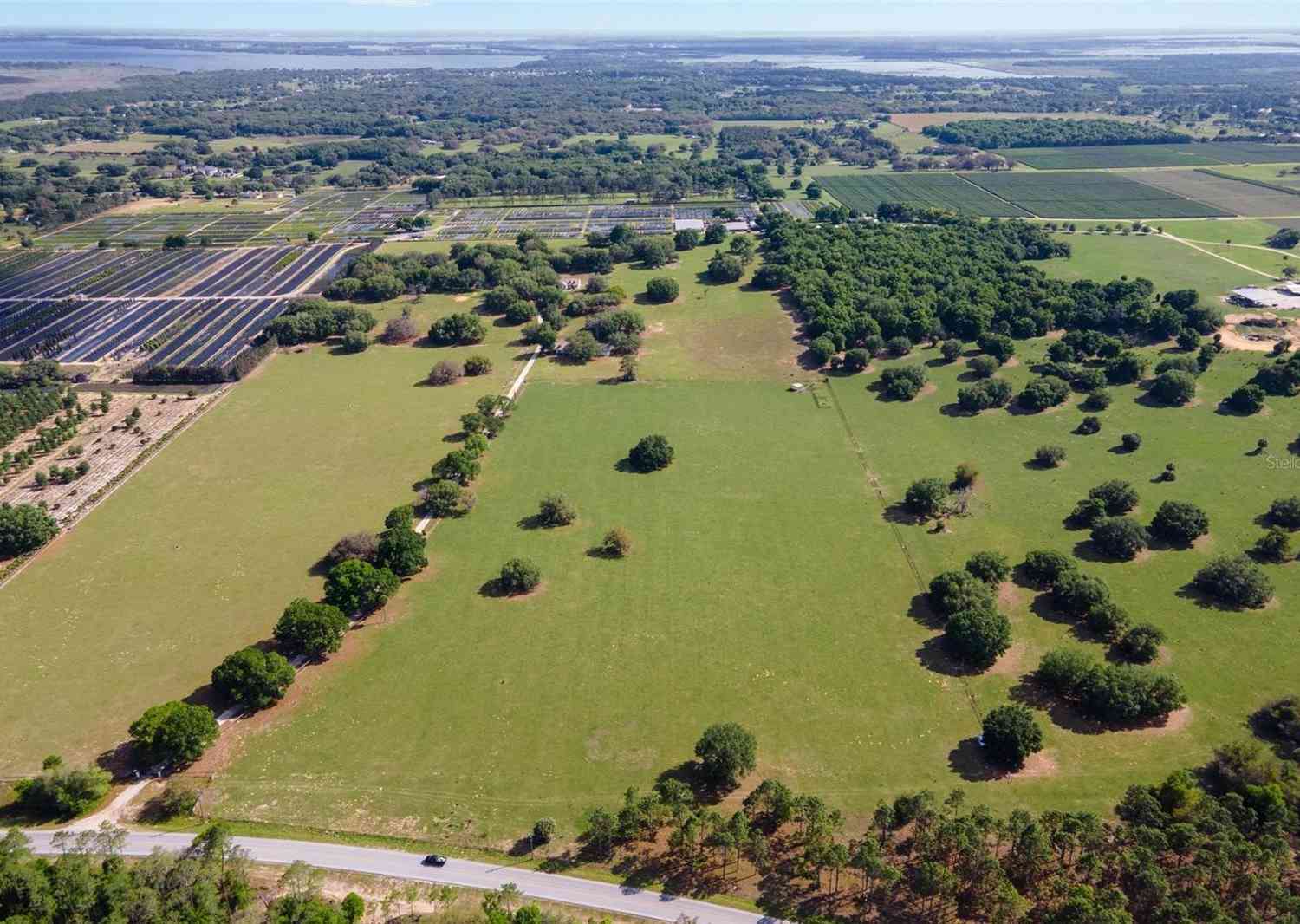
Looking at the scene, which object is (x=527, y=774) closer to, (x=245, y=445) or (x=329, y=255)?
(x=245, y=445)

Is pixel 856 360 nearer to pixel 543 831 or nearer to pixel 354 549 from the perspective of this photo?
pixel 354 549

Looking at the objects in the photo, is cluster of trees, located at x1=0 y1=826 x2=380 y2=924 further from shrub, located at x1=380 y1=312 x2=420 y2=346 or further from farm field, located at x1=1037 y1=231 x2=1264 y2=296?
farm field, located at x1=1037 y1=231 x2=1264 y2=296

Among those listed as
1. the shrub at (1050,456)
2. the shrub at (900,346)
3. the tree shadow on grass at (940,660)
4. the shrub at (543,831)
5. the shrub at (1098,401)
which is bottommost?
the shrub at (543,831)

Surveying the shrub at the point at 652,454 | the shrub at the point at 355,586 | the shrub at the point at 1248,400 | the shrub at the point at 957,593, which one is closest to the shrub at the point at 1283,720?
the shrub at the point at 957,593

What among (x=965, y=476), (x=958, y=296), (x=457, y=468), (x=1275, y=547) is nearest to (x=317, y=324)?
(x=457, y=468)

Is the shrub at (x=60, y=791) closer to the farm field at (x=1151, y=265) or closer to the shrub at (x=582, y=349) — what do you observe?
the shrub at (x=582, y=349)

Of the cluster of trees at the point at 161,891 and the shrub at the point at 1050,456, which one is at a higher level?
the shrub at the point at 1050,456

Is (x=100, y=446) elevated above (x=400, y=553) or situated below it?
below
